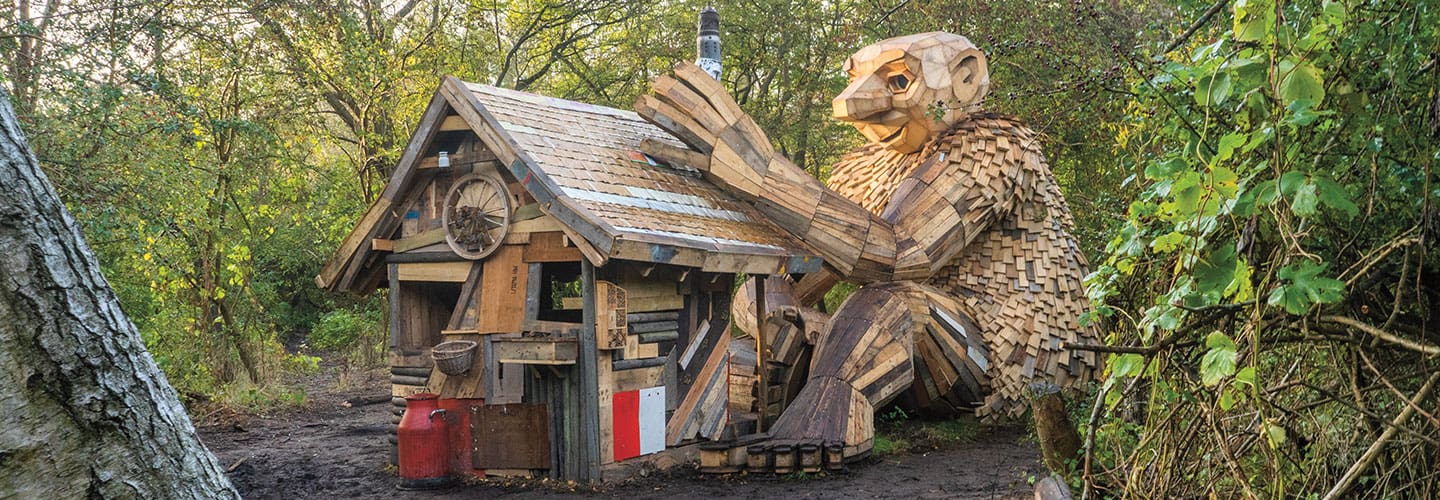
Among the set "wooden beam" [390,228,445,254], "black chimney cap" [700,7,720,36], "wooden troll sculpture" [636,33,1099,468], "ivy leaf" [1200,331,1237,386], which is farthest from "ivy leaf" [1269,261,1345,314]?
"black chimney cap" [700,7,720,36]

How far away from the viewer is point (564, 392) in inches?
287

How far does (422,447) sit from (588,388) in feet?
4.59

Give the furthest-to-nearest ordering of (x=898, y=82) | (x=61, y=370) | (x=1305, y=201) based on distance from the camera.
→ 1. (x=898, y=82)
2. (x=1305, y=201)
3. (x=61, y=370)

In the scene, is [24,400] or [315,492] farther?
[315,492]

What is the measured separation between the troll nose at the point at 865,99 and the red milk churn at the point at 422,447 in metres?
4.16

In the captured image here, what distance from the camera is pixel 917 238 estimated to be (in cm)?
881

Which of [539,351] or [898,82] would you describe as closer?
[539,351]

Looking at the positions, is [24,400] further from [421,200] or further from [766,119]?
[766,119]

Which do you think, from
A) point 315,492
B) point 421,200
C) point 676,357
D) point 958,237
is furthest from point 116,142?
point 958,237

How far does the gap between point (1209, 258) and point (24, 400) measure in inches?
102

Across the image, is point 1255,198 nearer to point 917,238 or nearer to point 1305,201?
point 1305,201

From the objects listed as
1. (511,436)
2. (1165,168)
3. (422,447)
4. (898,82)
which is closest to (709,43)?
(898,82)

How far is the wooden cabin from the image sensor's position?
279 inches

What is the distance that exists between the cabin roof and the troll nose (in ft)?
4.49
